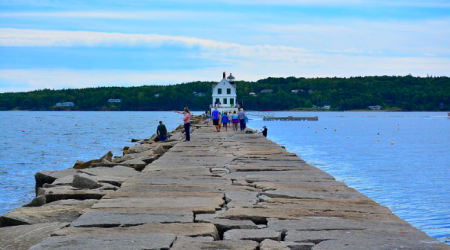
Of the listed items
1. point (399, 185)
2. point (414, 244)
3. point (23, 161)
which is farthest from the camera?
point (23, 161)

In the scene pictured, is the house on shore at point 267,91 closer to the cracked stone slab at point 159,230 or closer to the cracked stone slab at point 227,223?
the cracked stone slab at point 227,223

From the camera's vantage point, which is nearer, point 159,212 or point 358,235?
point 358,235

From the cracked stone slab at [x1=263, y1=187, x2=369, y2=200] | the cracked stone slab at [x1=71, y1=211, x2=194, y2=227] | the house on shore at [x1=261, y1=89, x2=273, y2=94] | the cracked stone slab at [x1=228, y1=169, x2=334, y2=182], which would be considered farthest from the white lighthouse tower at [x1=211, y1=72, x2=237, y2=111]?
the house on shore at [x1=261, y1=89, x2=273, y2=94]

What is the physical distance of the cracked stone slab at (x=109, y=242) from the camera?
14.5 feet

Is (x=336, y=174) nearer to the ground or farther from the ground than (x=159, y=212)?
nearer to the ground

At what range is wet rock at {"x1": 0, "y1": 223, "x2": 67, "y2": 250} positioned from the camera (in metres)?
5.18

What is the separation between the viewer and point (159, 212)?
573 centimetres

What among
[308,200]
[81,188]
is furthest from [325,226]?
[81,188]

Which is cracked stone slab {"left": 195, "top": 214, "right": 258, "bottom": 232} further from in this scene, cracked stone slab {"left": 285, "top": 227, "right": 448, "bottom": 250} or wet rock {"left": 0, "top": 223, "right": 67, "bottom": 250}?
wet rock {"left": 0, "top": 223, "right": 67, "bottom": 250}

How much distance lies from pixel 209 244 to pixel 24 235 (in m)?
1.86

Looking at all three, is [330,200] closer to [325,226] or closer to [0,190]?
[325,226]

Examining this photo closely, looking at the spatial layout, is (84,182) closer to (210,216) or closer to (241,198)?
(241,198)

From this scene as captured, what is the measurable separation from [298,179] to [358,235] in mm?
3449

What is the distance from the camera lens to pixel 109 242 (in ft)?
15.0
